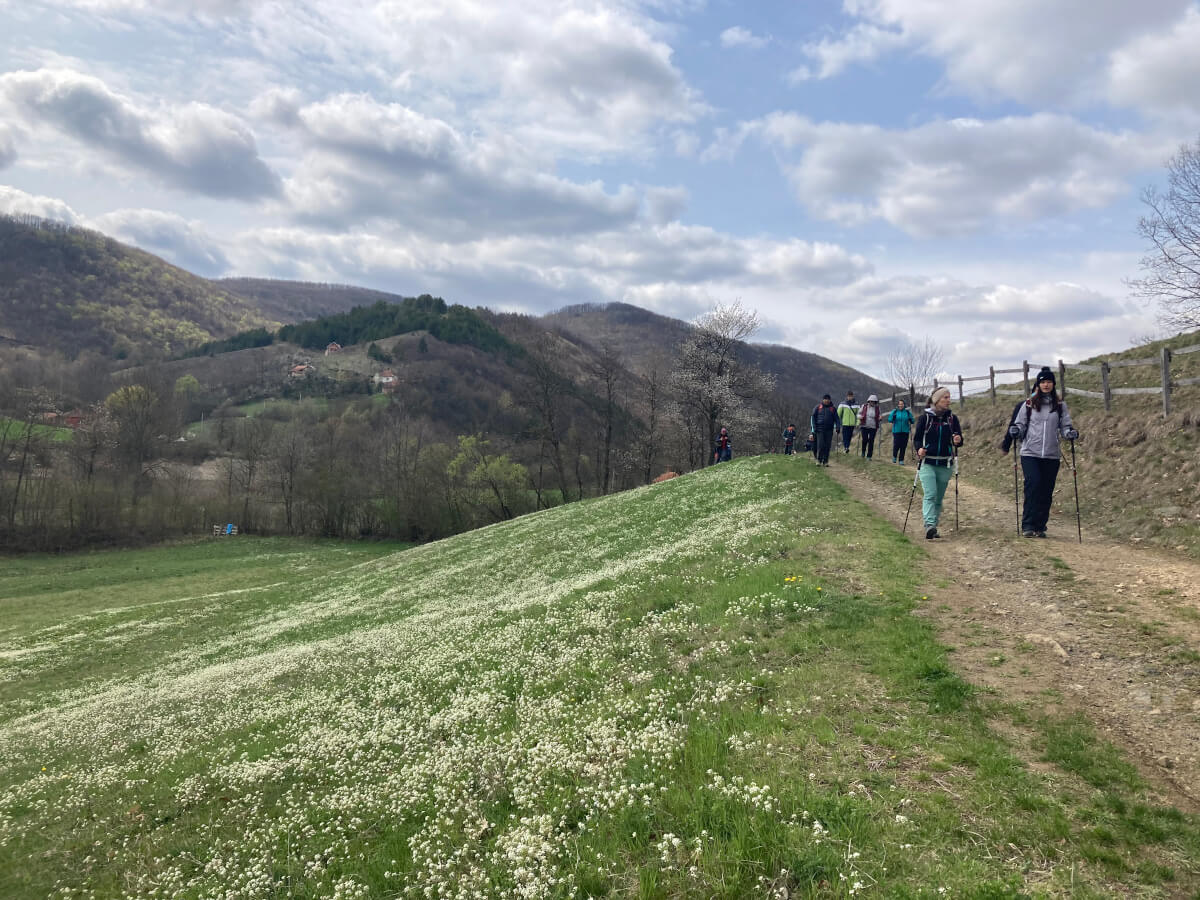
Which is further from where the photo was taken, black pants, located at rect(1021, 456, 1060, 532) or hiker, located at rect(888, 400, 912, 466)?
hiker, located at rect(888, 400, 912, 466)

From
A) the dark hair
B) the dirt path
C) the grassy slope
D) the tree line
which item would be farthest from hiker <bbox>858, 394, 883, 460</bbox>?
the tree line

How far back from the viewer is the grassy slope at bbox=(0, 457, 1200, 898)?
5438 millimetres

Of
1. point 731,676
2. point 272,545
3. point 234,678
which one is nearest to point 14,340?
point 272,545

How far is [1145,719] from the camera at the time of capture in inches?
278

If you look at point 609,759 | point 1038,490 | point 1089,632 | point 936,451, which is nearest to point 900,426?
point 936,451

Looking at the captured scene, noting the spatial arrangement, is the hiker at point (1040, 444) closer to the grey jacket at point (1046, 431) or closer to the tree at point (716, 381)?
the grey jacket at point (1046, 431)

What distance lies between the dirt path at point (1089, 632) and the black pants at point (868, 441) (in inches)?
767

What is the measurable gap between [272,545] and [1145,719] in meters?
81.2

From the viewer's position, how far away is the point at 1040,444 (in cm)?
1553

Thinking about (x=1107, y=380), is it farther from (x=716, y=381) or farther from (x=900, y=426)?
(x=716, y=381)

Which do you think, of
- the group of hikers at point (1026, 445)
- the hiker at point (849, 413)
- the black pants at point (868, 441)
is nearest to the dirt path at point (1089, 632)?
the group of hikers at point (1026, 445)

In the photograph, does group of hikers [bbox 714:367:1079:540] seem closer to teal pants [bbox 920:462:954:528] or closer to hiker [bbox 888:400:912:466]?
teal pants [bbox 920:462:954:528]

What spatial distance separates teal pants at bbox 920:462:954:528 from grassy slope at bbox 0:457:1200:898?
1.23 meters

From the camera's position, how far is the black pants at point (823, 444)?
3278 cm
